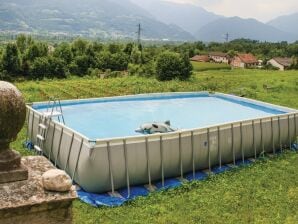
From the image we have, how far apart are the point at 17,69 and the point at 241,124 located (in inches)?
1009

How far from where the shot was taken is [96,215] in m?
8.57

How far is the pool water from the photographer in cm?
1469

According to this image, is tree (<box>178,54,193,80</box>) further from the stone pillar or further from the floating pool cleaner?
the stone pillar

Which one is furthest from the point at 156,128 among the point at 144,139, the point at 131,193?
the point at 131,193

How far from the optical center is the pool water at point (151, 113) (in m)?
14.7

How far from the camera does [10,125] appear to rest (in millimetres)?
3162

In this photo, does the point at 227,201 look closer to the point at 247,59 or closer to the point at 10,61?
the point at 10,61

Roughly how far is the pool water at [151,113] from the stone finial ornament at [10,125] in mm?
10295

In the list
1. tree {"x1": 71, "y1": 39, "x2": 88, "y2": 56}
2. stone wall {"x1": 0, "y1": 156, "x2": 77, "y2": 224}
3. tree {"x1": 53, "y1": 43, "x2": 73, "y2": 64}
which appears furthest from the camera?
tree {"x1": 71, "y1": 39, "x2": 88, "y2": 56}

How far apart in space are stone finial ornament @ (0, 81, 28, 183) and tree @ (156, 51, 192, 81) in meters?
26.5

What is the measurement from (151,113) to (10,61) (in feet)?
67.0

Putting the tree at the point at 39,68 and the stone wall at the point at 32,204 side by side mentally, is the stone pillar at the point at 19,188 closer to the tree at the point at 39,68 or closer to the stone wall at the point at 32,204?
the stone wall at the point at 32,204

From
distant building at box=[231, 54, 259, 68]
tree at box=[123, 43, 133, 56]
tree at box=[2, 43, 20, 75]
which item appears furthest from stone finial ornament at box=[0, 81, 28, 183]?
distant building at box=[231, 54, 259, 68]

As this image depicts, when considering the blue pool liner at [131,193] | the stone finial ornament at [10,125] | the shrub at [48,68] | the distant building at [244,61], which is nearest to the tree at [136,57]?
the shrub at [48,68]
